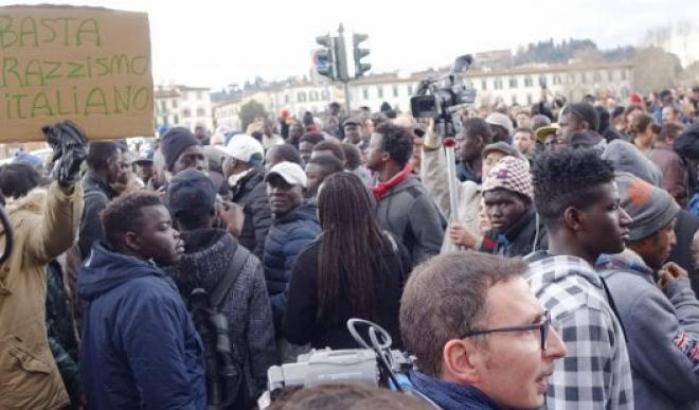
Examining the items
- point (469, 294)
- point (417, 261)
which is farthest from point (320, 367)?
point (417, 261)

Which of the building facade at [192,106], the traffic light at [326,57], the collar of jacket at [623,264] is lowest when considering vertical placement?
the collar of jacket at [623,264]

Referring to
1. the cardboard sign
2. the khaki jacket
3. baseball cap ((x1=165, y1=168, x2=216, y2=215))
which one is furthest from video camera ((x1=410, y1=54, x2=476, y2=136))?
the khaki jacket

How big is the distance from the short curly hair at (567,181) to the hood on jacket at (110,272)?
1.63m

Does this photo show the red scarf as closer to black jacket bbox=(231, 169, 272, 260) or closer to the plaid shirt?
black jacket bbox=(231, 169, 272, 260)

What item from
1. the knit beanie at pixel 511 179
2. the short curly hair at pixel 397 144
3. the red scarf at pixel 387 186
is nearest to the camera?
the knit beanie at pixel 511 179

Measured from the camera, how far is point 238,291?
427 centimetres

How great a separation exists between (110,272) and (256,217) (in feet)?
9.39

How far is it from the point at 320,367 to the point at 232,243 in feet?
8.24

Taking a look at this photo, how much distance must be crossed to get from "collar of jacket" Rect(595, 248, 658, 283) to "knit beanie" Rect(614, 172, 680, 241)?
0.41 m

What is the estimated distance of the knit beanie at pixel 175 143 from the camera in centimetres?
755

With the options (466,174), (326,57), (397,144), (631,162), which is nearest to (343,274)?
(397,144)

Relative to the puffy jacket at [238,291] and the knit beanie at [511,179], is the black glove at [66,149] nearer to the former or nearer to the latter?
the puffy jacket at [238,291]

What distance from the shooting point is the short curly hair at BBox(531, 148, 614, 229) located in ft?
9.81

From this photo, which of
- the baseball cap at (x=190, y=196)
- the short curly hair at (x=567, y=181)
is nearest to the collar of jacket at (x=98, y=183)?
the baseball cap at (x=190, y=196)
